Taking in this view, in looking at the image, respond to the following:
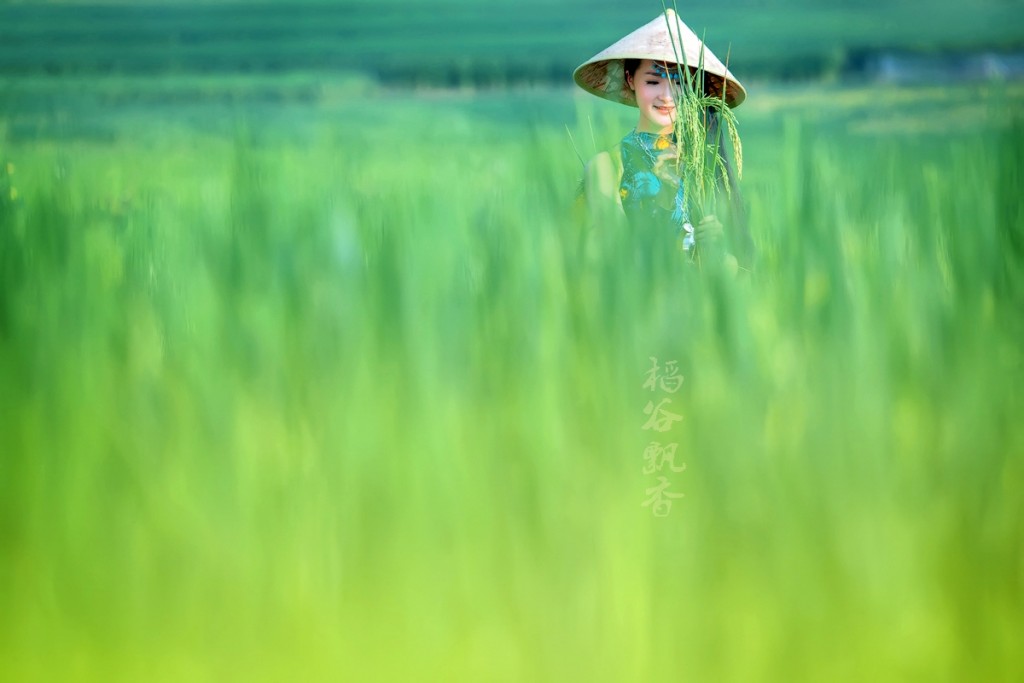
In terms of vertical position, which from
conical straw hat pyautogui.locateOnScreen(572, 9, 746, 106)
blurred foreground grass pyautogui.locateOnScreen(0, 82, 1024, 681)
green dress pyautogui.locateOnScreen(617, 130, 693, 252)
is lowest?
blurred foreground grass pyautogui.locateOnScreen(0, 82, 1024, 681)

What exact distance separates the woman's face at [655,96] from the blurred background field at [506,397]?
0.12 ft

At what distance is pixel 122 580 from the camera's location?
48.9 inches

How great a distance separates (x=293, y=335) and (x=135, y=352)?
211mm

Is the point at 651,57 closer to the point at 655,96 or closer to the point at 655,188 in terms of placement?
the point at 655,96

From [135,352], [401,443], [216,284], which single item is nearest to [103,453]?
[135,352]

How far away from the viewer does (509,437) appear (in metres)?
1.22

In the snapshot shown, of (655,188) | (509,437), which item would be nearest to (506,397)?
(509,437)

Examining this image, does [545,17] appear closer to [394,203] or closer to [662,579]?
[394,203]

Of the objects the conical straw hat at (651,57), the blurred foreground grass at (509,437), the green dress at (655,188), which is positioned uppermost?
the conical straw hat at (651,57)

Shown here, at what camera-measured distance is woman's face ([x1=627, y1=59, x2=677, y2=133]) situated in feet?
4.11

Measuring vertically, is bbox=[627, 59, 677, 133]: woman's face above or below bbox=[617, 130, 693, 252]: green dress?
above

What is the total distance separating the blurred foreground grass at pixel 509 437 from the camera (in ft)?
3.94

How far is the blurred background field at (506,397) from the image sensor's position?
1203 millimetres

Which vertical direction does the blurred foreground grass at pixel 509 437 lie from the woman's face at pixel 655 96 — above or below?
below
